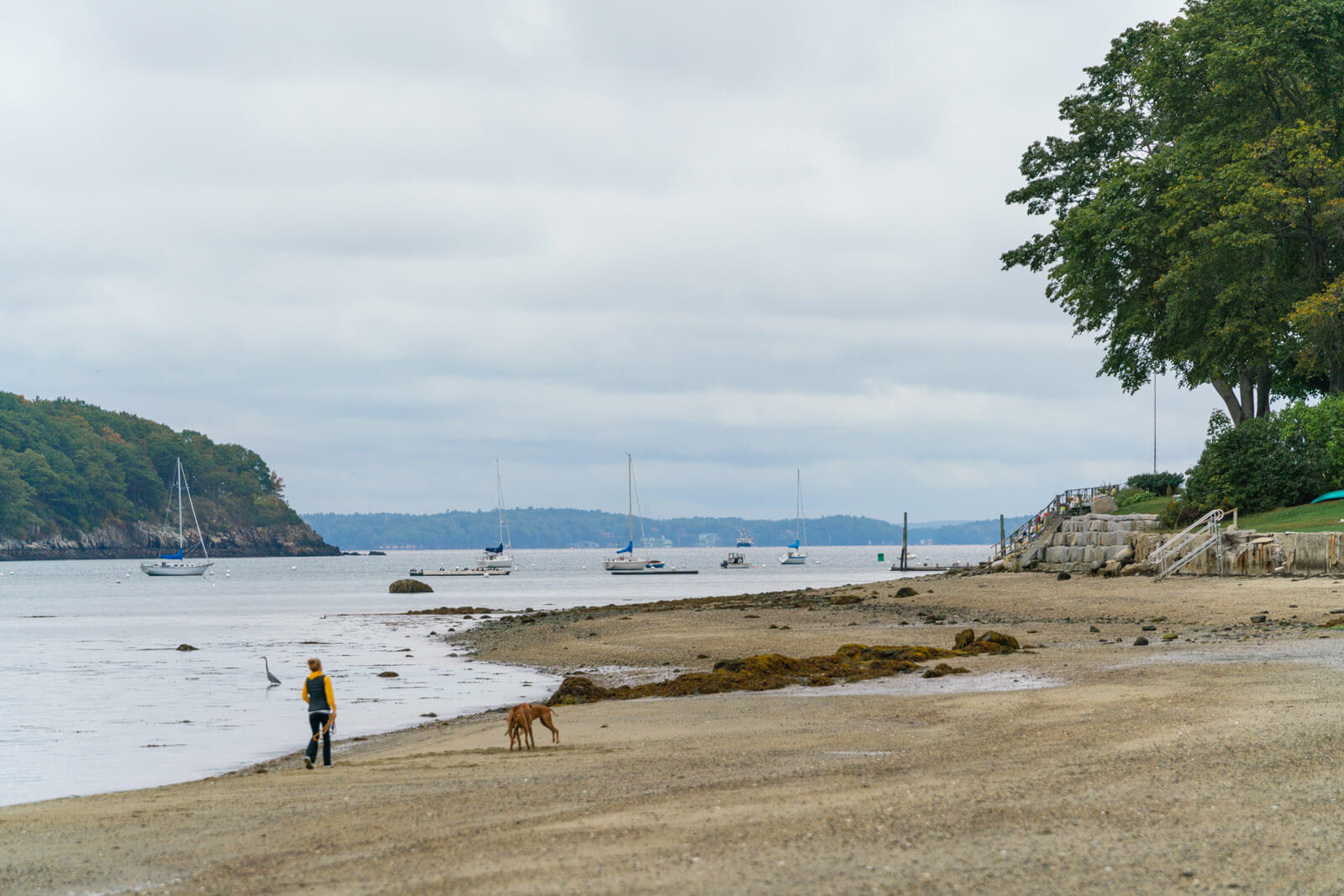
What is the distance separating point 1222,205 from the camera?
4034 cm

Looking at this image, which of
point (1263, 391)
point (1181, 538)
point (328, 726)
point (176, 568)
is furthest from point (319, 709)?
point (176, 568)

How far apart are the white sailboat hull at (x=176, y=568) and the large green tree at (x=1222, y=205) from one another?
10700cm

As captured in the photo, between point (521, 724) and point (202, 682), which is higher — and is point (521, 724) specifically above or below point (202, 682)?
above

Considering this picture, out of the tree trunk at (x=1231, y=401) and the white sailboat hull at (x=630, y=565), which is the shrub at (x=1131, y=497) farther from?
the white sailboat hull at (x=630, y=565)

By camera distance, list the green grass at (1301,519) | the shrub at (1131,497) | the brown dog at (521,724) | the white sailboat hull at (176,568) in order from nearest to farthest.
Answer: the brown dog at (521,724), the green grass at (1301,519), the shrub at (1131,497), the white sailboat hull at (176,568)

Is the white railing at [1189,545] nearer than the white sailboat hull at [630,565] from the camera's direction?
Yes

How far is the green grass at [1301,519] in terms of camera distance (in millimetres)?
33250

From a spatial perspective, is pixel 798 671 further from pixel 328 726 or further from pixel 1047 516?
pixel 1047 516

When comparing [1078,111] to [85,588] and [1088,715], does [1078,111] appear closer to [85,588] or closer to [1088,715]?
[1088,715]

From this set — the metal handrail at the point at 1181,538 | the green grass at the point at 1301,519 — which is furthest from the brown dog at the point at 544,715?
the metal handrail at the point at 1181,538

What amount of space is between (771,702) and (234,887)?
1070cm

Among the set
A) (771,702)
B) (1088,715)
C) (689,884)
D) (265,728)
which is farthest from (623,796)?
(265,728)

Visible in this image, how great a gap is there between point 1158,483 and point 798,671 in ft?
120

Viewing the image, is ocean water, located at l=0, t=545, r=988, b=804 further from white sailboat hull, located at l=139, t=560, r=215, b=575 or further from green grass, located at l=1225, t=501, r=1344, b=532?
white sailboat hull, located at l=139, t=560, r=215, b=575
